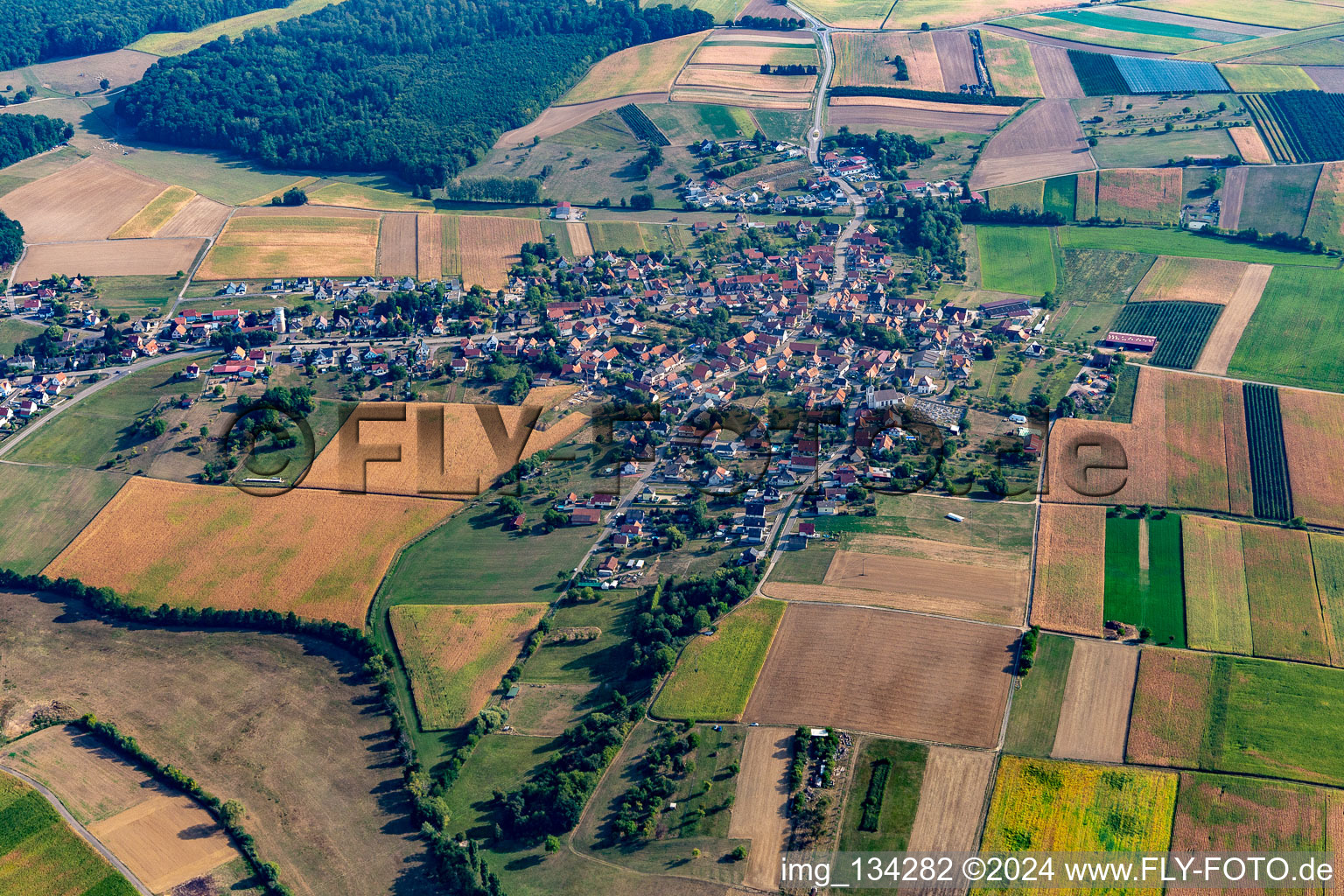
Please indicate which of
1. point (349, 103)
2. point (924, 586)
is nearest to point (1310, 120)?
point (924, 586)

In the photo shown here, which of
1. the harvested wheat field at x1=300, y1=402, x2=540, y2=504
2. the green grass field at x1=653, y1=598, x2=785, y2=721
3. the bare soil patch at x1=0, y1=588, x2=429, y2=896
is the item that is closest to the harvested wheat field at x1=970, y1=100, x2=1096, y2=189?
the harvested wheat field at x1=300, y1=402, x2=540, y2=504

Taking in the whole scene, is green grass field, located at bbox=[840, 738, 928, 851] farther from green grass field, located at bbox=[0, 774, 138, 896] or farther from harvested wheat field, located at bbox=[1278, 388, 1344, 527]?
harvested wheat field, located at bbox=[1278, 388, 1344, 527]

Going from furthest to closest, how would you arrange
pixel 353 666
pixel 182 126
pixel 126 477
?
pixel 182 126 → pixel 126 477 → pixel 353 666

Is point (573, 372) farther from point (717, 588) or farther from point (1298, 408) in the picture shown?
point (1298, 408)

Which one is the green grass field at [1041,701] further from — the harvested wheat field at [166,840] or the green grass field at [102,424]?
the green grass field at [102,424]

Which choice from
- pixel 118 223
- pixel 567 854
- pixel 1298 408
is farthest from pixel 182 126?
pixel 1298 408

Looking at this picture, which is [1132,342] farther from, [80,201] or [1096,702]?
[80,201]

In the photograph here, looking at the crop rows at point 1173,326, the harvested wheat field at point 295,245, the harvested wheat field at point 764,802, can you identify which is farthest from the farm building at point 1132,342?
the harvested wheat field at point 295,245
